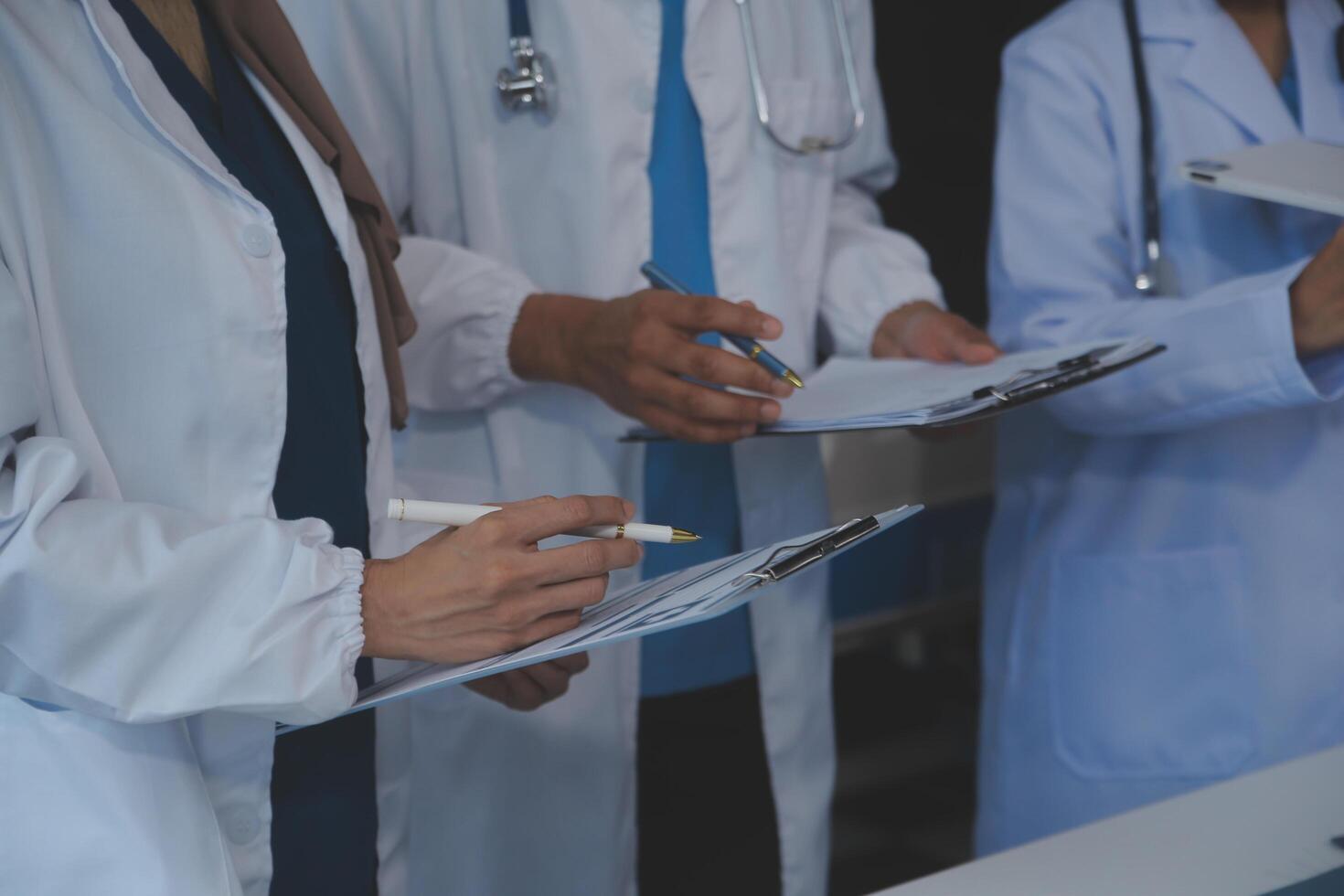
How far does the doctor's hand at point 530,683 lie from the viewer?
1.09 metres

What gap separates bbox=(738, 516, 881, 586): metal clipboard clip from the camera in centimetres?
73

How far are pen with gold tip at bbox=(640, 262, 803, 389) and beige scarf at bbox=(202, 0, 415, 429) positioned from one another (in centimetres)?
23

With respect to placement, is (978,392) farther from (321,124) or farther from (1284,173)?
(321,124)

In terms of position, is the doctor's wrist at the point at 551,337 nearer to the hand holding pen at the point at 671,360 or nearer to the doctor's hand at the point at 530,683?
the hand holding pen at the point at 671,360

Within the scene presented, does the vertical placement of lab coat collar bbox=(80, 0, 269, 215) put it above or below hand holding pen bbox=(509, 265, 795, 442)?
above

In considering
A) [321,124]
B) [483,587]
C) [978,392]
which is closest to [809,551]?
[483,587]

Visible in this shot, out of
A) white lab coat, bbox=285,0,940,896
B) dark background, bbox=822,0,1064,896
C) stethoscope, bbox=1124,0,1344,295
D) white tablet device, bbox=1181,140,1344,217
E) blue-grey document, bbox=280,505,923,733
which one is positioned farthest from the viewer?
dark background, bbox=822,0,1064,896

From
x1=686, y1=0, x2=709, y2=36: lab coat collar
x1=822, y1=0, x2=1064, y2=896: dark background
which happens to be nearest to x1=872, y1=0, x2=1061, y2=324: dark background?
x1=822, y1=0, x2=1064, y2=896: dark background

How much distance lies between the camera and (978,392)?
1.04 m

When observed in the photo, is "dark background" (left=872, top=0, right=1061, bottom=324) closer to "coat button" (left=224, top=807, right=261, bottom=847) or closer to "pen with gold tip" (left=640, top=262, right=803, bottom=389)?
"pen with gold tip" (left=640, top=262, right=803, bottom=389)

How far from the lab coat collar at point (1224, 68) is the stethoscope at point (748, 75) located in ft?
1.07

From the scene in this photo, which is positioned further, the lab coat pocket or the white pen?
the lab coat pocket

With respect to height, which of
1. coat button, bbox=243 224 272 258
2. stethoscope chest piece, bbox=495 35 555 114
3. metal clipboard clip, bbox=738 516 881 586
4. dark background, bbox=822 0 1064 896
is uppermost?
stethoscope chest piece, bbox=495 35 555 114

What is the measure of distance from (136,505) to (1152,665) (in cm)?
110
